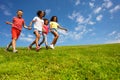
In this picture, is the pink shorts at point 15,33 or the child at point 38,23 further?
the child at point 38,23

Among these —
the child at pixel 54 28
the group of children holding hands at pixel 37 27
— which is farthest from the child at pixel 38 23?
the child at pixel 54 28

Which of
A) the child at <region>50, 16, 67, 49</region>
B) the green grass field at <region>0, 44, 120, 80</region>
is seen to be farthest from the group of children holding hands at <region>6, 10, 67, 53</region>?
the green grass field at <region>0, 44, 120, 80</region>

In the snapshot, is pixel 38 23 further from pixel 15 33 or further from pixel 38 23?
pixel 15 33

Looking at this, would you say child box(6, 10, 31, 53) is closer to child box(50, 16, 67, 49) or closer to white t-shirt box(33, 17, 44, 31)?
white t-shirt box(33, 17, 44, 31)

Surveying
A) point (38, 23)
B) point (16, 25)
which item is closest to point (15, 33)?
point (16, 25)

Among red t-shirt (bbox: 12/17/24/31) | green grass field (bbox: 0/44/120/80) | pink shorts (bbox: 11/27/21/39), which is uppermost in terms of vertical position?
red t-shirt (bbox: 12/17/24/31)

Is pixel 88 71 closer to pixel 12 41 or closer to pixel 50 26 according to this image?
pixel 12 41

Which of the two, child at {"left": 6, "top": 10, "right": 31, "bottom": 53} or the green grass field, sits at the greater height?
child at {"left": 6, "top": 10, "right": 31, "bottom": 53}

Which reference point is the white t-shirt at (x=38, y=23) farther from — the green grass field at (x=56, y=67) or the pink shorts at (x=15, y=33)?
the green grass field at (x=56, y=67)

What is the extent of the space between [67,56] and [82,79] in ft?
13.1

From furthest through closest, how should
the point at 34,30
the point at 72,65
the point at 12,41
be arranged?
the point at 34,30 < the point at 12,41 < the point at 72,65

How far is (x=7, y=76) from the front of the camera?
12820 millimetres

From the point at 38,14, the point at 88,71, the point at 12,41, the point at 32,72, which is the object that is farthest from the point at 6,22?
the point at 88,71

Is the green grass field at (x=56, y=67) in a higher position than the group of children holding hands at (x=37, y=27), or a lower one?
lower
